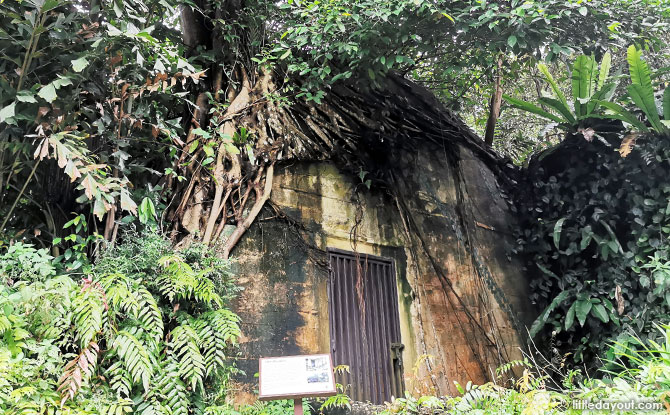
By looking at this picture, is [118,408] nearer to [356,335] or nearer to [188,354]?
[188,354]

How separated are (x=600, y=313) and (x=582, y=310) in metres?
0.17

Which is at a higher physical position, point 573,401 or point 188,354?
point 188,354

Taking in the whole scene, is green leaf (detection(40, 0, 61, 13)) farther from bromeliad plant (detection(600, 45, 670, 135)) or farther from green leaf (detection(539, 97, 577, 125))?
bromeliad plant (detection(600, 45, 670, 135))

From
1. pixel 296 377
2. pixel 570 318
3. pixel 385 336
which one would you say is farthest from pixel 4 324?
pixel 570 318

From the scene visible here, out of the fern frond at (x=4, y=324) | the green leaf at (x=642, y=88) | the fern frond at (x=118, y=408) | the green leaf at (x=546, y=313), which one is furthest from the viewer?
the green leaf at (x=546, y=313)

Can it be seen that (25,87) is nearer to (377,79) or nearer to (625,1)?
(377,79)

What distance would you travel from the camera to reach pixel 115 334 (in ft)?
9.55

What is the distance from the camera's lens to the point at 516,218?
19.5ft

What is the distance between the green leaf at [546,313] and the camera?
16.7ft

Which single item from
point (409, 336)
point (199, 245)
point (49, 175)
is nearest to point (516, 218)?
point (409, 336)

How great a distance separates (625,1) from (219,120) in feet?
12.5

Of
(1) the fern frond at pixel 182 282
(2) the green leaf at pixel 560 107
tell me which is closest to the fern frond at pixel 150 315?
(1) the fern frond at pixel 182 282

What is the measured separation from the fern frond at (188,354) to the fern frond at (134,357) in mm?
218

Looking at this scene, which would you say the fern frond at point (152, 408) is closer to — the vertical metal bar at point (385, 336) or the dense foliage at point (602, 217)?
the vertical metal bar at point (385, 336)
